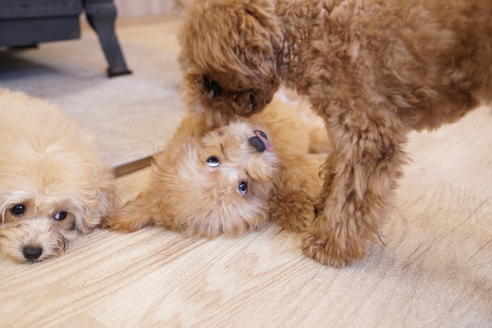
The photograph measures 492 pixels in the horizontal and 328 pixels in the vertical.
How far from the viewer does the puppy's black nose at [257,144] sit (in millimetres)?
1380

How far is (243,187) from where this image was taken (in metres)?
1.38

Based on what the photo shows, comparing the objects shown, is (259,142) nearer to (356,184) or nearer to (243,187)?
(243,187)

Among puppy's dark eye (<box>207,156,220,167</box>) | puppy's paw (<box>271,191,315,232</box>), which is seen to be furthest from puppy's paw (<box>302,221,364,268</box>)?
puppy's dark eye (<box>207,156,220,167</box>)

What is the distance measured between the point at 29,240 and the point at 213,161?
1.85 ft

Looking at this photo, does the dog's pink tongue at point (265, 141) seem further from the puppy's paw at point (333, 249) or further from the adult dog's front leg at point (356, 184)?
the puppy's paw at point (333, 249)

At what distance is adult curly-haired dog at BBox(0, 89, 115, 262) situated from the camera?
119 centimetres

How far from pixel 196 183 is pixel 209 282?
290 millimetres

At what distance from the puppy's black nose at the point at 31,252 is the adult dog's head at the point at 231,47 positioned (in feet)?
2.02

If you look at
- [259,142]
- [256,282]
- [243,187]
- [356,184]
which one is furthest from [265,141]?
[256,282]

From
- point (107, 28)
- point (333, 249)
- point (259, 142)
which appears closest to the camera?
point (333, 249)

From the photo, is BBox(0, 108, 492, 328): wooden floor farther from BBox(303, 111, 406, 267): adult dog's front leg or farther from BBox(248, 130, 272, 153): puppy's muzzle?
BBox(248, 130, 272, 153): puppy's muzzle

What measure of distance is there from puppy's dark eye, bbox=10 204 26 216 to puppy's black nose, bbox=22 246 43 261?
3.9 inches

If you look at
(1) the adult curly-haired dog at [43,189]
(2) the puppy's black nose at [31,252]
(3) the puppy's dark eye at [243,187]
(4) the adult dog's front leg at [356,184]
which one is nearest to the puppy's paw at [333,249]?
(4) the adult dog's front leg at [356,184]

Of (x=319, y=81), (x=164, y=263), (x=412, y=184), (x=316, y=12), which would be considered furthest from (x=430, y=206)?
(x=164, y=263)
